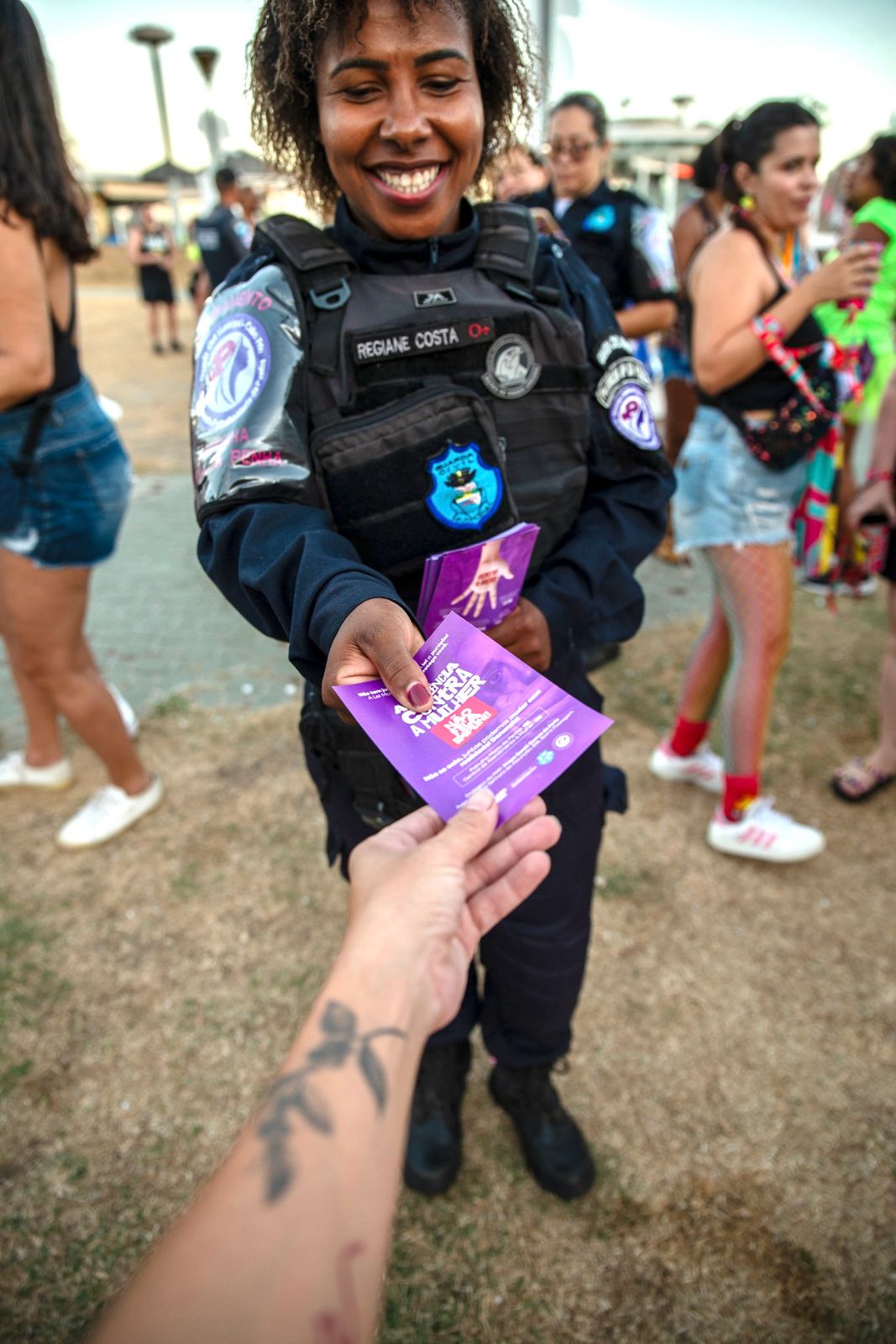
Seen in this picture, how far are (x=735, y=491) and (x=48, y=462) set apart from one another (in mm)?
2266

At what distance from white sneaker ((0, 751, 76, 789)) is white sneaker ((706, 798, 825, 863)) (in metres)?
2.70

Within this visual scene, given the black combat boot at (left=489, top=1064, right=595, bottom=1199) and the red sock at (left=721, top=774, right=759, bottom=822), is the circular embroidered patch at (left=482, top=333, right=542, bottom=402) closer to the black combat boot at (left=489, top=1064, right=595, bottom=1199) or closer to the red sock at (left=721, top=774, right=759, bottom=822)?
the black combat boot at (left=489, top=1064, right=595, bottom=1199)

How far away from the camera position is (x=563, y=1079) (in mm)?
2258

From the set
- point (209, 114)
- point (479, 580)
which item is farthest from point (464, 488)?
point (209, 114)

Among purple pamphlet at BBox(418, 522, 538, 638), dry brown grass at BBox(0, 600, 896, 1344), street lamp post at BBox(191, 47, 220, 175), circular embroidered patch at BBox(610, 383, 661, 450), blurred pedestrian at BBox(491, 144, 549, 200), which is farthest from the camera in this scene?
street lamp post at BBox(191, 47, 220, 175)

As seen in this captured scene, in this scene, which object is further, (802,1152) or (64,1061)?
(64,1061)

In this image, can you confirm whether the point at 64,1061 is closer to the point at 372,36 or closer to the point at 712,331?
the point at 372,36

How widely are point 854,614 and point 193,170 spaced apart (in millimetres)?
32761

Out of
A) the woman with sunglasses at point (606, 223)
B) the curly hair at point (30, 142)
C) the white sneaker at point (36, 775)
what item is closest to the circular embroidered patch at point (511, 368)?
the curly hair at point (30, 142)

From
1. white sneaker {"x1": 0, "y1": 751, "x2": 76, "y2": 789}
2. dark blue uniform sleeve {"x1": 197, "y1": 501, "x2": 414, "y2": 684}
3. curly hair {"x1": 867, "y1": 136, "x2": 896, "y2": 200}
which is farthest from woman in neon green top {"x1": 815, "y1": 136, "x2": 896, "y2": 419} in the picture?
white sneaker {"x1": 0, "y1": 751, "x2": 76, "y2": 789}

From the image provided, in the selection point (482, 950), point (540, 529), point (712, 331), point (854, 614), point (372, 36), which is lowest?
point (854, 614)

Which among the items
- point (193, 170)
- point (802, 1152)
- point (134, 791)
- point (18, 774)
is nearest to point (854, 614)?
point (802, 1152)

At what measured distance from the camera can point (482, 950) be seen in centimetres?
182

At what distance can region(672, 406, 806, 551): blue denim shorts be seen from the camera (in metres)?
2.66
